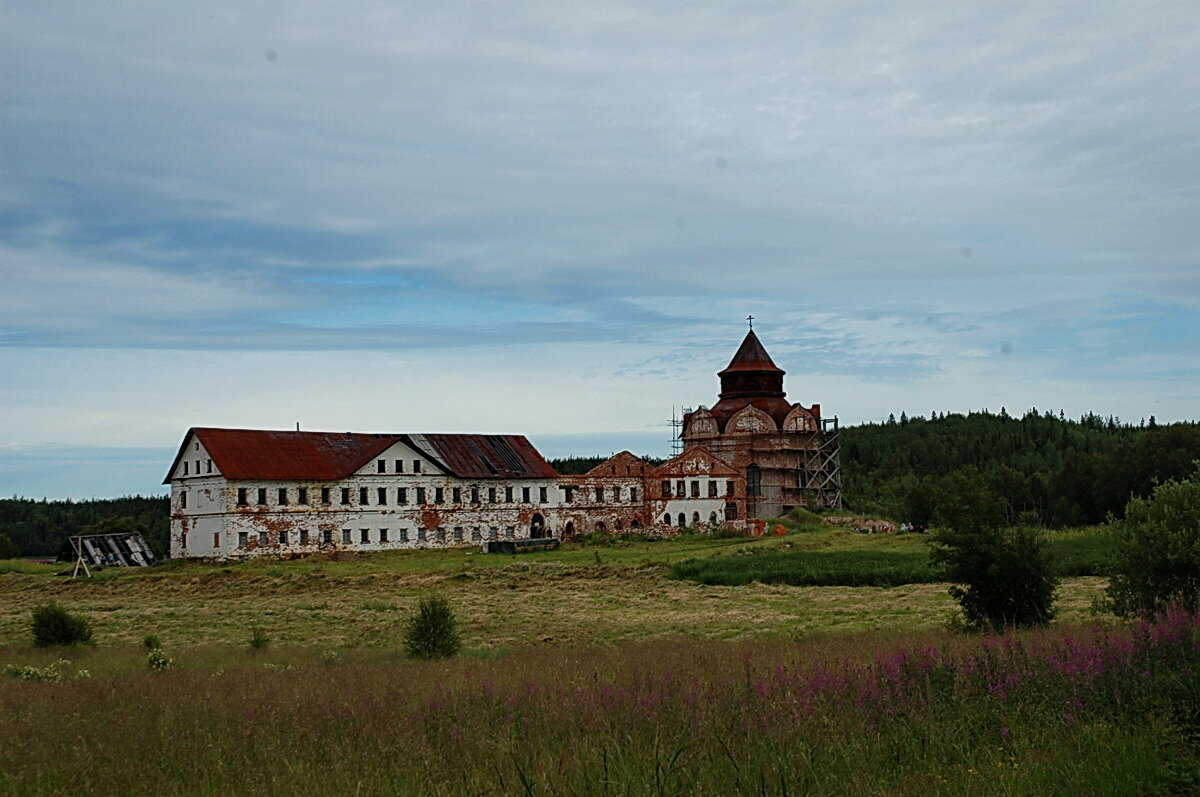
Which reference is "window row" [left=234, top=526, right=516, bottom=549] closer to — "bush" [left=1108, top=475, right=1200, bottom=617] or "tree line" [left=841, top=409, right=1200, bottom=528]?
"tree line" [left=841, top=409, right=1200, bottom=528]

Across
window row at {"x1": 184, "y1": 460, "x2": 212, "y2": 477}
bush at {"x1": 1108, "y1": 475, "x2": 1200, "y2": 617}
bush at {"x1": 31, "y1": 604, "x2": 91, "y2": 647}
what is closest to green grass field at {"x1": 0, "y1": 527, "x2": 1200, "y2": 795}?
bush at {"x1": 1108, "y1": 475, "x2": 1200, "y2": 617}

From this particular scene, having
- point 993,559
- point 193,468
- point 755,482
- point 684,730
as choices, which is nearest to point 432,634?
point 993,559

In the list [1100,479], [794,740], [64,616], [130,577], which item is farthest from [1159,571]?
[1100,479]

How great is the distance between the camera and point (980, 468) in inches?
4719

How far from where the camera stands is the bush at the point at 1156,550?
16375mm

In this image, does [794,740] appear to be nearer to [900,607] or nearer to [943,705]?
[943,705]

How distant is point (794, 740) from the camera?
25.2 feet

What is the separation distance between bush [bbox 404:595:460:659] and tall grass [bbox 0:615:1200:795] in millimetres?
8568

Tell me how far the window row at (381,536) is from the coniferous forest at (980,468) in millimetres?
24504

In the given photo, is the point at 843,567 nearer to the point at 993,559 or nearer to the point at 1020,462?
the point at 993,559

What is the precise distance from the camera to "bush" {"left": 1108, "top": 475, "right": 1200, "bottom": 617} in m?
16.4

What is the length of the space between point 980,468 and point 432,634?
109008mm

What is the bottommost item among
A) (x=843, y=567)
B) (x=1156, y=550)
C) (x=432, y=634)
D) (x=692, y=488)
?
(x=843, y=567)

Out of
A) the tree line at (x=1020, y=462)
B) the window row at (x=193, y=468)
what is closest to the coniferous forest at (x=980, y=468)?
the tree line at (x=1020, y=462)
